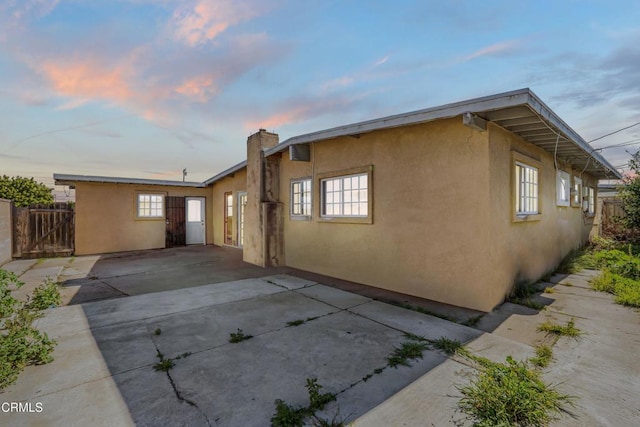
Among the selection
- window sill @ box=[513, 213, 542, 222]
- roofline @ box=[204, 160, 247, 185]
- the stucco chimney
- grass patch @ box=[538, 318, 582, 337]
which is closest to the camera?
grass patch @ box=[538, 318, 582, 337]

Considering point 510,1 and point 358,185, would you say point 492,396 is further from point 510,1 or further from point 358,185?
point 510,1

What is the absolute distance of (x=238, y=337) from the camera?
11.0 ft

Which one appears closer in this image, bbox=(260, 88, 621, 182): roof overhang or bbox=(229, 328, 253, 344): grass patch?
bbox=(229, 328, 253, 344): grass patch

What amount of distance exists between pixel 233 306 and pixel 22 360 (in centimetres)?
234

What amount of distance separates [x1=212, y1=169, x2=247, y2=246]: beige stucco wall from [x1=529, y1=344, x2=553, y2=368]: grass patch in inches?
382

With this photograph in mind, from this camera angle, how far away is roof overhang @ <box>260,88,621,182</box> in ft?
12.3

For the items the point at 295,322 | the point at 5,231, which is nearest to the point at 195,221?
the point at 5,231

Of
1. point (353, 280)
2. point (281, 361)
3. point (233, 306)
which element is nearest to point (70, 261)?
point (233, 306)

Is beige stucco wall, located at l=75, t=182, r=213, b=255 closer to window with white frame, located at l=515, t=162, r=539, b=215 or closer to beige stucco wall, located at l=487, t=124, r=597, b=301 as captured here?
beige stucco wall, located at l=487, t=124, r=597, b=301

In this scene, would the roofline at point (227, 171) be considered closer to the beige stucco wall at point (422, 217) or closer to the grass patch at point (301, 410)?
the beige stucco wall at point (422, 217)

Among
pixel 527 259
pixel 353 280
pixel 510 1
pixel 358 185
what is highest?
pixel 510 1

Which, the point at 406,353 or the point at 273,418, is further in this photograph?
the point at 406,353

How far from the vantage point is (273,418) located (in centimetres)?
201

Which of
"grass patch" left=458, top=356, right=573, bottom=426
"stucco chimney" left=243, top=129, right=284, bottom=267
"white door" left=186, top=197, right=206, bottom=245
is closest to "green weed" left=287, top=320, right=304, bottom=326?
"grass patch" left=458, top=356, right=573, bottom=426
